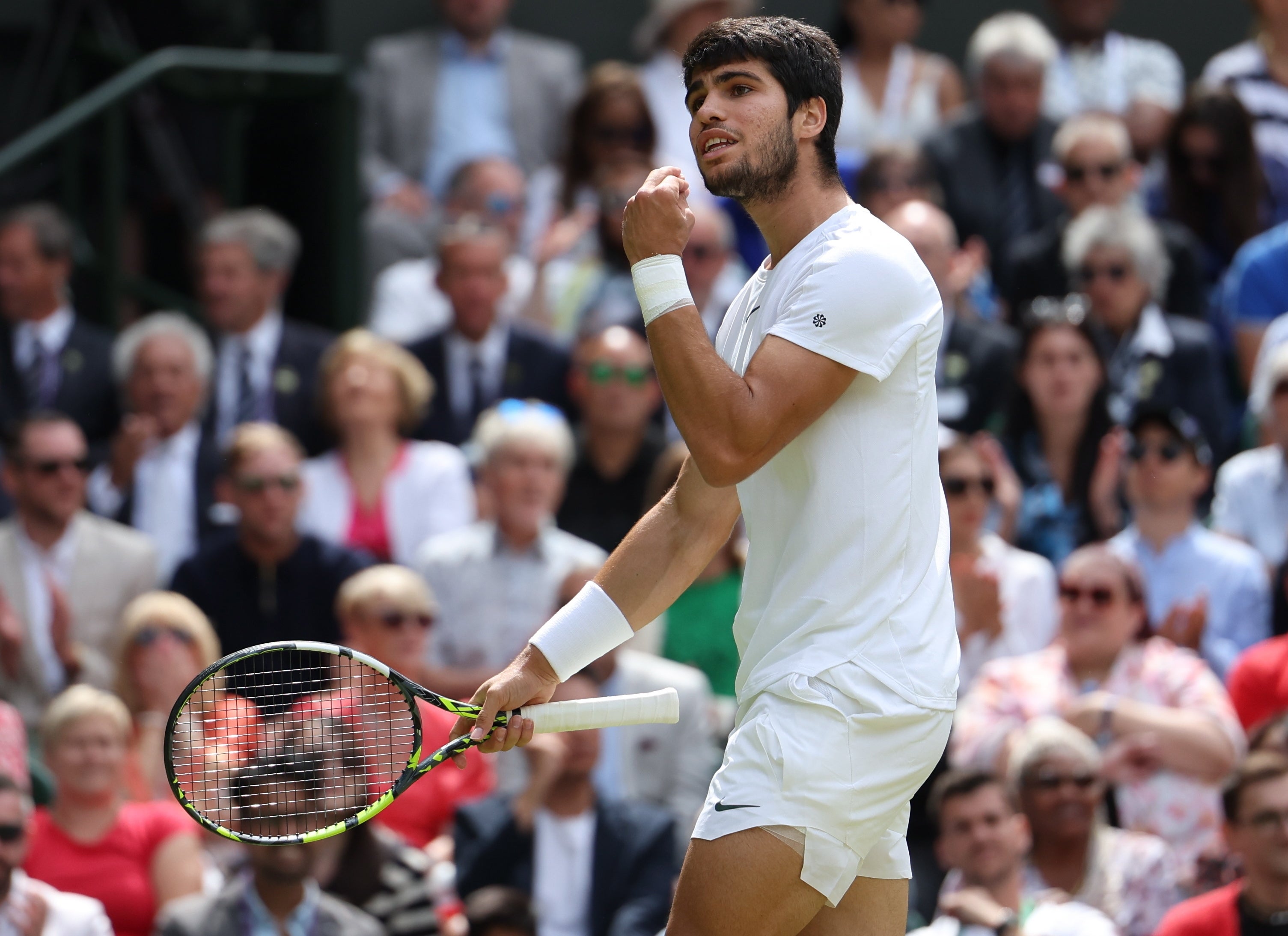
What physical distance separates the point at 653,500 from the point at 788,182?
3913 millimetres

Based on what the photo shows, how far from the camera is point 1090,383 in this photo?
779 centimetres

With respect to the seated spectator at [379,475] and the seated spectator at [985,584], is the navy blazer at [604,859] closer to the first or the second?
the seated spectator at [985,584]

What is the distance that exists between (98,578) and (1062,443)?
3.64 meters

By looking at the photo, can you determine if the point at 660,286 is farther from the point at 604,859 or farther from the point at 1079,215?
the point at 1079,215

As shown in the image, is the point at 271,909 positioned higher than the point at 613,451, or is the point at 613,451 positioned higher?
the point at 613,451

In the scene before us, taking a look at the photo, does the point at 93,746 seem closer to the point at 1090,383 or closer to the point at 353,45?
the point at 1090,383

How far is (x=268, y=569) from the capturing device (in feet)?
24.1

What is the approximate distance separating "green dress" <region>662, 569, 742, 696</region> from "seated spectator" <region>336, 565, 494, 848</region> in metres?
0.80

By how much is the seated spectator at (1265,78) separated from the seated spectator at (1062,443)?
6.52 feet

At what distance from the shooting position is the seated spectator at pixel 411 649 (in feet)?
21.6

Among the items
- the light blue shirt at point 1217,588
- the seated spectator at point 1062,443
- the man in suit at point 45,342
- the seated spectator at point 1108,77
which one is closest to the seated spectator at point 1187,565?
the light blue shirt at point 1217,588

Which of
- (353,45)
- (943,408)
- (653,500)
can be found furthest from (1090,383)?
(353,45)

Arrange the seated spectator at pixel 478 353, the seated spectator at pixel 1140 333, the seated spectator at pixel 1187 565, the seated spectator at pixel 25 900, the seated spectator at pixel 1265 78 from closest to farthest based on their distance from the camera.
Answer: the seated spectator at pixel 25 900, the seated spectator at pixel 1187 565, the seated spectator at pixel 1140 333, the seated spectator at pixel 478 353, the seated spectator at pixel 1265 78

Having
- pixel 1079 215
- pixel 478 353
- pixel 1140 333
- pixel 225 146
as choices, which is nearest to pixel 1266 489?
pixel 1140 333
